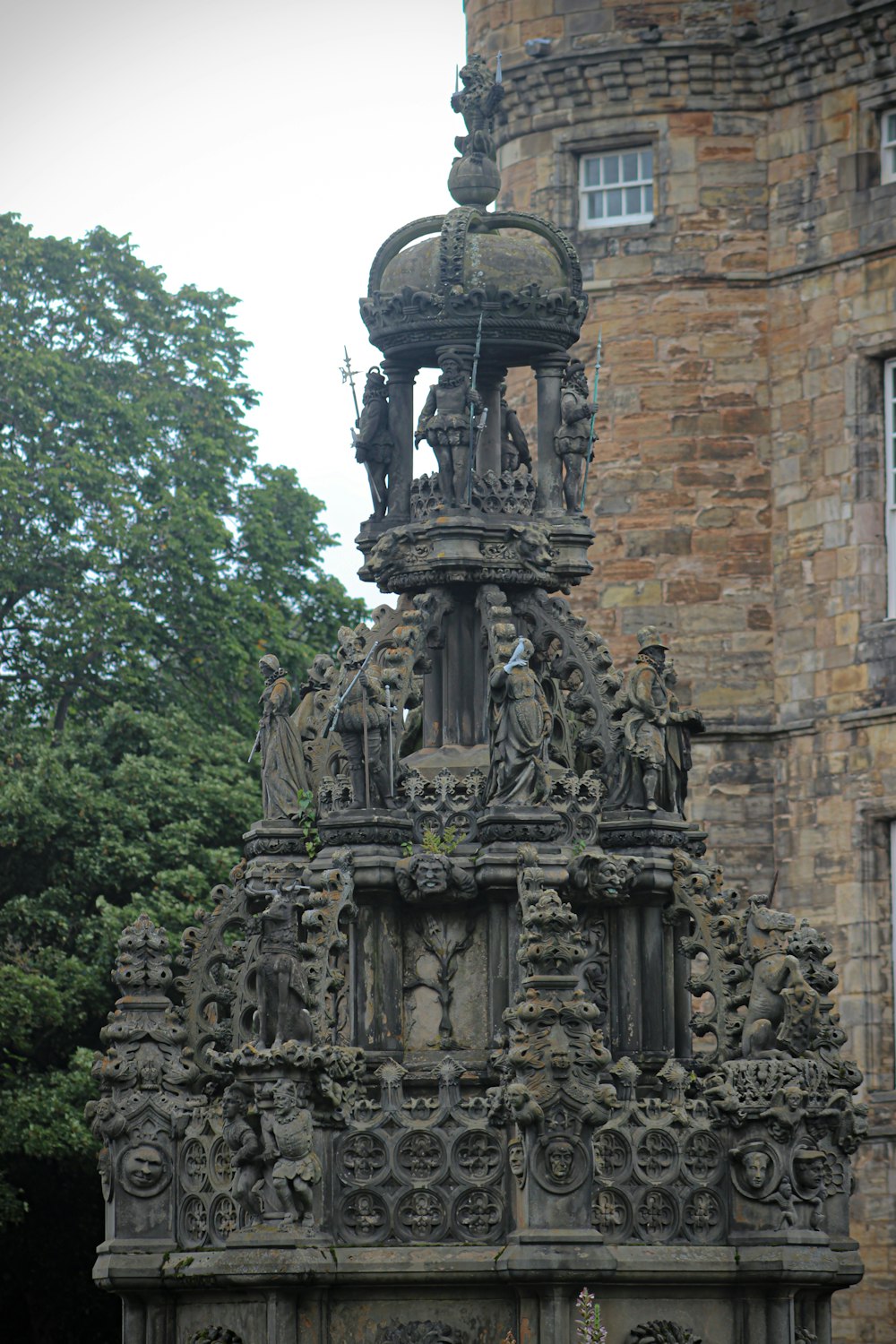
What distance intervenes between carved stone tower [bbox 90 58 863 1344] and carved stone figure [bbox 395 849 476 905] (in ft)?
0.09

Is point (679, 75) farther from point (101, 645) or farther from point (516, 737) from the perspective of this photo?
point (516, 737)

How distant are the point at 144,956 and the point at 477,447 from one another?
419 cm

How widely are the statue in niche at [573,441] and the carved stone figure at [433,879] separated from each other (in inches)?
120

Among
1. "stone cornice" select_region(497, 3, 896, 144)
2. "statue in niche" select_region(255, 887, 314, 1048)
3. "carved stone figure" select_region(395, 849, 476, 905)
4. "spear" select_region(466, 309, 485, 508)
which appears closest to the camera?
"statue in niche" select_region(255, 887, 314, 1048)

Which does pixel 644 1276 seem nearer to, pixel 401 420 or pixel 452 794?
pixel 452 794

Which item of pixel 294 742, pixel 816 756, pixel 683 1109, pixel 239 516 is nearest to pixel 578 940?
pixel 683 1109

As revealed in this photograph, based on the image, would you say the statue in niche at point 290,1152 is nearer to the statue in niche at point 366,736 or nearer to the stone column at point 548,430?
the statue in niche at point 366,736

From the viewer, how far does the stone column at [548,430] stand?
24.9 m

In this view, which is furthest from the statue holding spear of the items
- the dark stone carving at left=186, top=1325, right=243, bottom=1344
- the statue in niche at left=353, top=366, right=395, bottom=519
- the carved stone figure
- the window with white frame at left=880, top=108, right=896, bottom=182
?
the window with white frame at left=880, top=108, right=896, bottom=182

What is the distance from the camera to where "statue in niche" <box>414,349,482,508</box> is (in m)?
24.2

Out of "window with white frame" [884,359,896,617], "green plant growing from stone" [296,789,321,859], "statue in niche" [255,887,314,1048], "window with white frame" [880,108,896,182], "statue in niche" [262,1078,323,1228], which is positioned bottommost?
"statue in niche" [262,1078,323,1228]

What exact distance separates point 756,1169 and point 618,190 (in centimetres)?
2173

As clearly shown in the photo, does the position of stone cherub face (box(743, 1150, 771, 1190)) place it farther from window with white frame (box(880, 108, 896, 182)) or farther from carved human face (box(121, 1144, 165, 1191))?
window with white frame (box(880, 108, 896, 182))

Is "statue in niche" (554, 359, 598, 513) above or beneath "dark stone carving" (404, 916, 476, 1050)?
above
